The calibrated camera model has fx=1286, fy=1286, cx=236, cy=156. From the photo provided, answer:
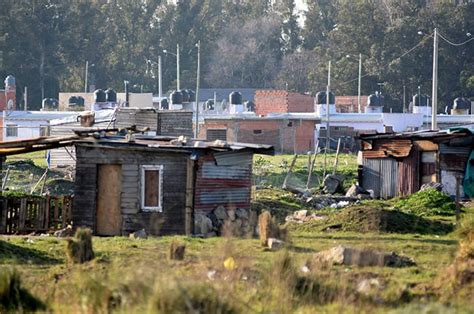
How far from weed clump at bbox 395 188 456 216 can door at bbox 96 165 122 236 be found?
325 inches

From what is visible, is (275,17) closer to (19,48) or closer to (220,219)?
(19,48)

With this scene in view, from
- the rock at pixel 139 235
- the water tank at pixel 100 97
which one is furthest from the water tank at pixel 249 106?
the rock at pixel 139 235

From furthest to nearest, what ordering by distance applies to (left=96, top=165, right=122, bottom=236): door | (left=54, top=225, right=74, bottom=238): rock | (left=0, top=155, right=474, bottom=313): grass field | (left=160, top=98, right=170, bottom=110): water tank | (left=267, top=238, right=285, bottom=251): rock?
1. (left=160, top=98, right=170, bottom=110): water tank
2. (left=96, top=165, right=122, bottom=236): door
3. (left=54, top=225, right=74, bottom=238): rock
4. (left=267, top=238, right=285, bottom=251): rock
5. (left=0, top=155, right=474, bottom=313): grass field

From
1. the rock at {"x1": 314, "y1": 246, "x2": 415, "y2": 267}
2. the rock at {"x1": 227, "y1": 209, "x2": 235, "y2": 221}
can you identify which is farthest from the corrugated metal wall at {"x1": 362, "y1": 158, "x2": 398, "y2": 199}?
the rock at {"x1": 314, "y1": 246, "x2": 415, "y2": 267}

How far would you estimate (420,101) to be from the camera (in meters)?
Result: 87.8

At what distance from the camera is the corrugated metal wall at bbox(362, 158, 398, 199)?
142 ft

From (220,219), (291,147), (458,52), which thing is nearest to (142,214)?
(220,219)

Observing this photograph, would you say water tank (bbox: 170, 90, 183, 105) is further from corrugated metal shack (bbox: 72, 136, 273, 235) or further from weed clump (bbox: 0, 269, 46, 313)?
weed clump (bbox: 0, 269, 46, 313)

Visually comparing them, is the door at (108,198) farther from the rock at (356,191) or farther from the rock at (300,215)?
the rock at (356,191)

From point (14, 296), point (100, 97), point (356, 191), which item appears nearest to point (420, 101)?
point (100, 97)

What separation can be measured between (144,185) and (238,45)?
91.3 metres

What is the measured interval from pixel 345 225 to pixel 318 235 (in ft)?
4.76

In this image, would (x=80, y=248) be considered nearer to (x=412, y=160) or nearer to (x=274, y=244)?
(x=274, y=244)

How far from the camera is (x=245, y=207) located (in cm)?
3284
